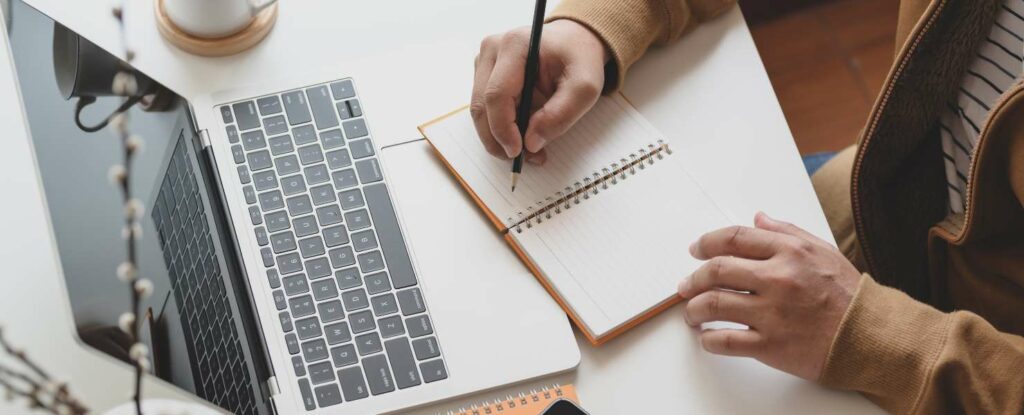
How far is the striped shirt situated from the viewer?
938mm

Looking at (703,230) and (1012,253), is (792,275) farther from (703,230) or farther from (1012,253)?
(1012,253)

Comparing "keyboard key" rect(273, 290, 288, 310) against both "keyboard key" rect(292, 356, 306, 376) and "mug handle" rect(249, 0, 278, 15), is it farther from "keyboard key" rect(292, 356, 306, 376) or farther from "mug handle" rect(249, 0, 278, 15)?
"mug handle" rect(249, 0, 278, 15)

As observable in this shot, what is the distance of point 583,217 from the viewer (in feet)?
2.98

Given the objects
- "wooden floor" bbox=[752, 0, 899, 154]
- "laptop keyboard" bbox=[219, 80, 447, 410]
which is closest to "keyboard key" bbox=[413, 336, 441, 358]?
"laptop keyboard" bbox=[219, 80, 447, 410]

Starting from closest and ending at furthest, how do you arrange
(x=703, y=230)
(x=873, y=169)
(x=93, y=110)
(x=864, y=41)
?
(x=93, y=110)
(x=703, y=230)
(x=873, y=169)
(x=864, y=41)

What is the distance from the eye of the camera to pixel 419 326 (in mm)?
858

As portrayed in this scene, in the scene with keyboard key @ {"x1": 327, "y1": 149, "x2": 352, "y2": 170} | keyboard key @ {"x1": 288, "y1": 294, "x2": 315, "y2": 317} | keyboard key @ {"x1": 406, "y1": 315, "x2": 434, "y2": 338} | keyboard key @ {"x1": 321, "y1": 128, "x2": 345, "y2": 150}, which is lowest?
keyboard key @ {"x1": 406, "y1": 315, "x2": 434, "y2": 338}

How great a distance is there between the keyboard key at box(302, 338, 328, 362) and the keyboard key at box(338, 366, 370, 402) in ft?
0.07

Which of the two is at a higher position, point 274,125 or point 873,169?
point 274,125

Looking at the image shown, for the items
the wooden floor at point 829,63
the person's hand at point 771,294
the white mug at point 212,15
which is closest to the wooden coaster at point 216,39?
the white mug at point 212,15

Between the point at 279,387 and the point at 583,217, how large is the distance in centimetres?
29

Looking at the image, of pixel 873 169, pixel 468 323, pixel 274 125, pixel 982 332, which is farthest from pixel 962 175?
pixel 274 125

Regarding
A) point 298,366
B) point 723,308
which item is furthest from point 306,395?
point 723,308

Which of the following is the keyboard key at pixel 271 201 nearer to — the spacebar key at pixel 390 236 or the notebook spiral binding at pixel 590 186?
the spacebar key at pixel 390 236
